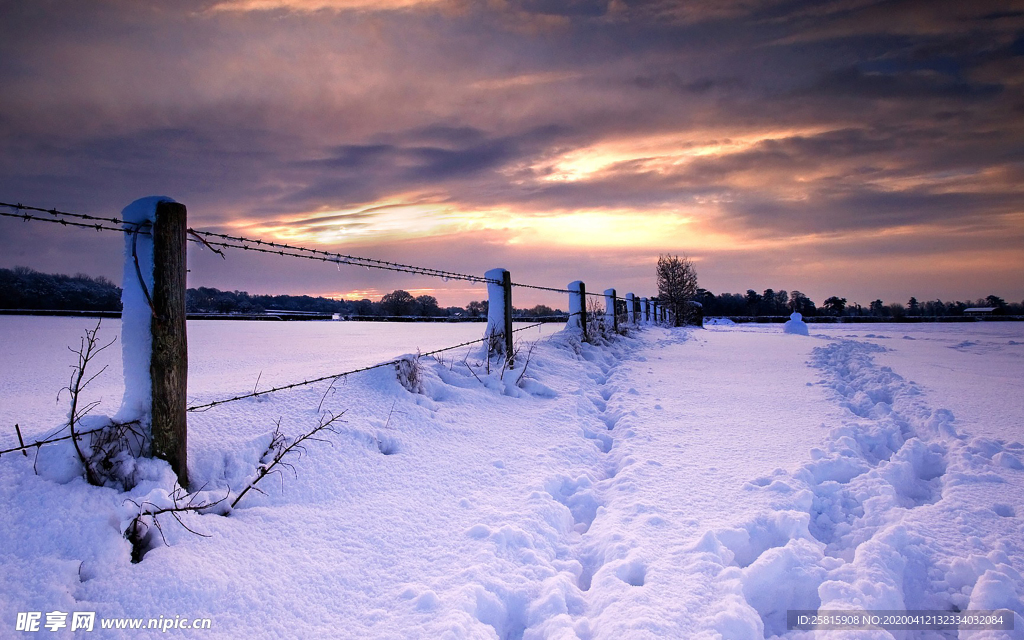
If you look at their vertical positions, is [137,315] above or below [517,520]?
above

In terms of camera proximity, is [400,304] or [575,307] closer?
[575,307]

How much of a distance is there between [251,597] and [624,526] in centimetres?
200

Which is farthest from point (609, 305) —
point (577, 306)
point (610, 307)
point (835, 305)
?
point (835, 305)

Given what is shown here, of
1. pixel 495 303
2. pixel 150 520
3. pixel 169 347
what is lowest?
pixel 150 520

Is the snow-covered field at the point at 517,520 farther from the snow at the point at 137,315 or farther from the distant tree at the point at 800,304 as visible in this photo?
the distant tree at the point at 800,304

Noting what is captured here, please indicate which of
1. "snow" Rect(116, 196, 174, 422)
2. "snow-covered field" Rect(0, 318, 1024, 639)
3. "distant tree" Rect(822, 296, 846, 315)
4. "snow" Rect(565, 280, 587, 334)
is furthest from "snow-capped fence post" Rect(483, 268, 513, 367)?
"distant tree" Rect(822, 296, 846, 315)

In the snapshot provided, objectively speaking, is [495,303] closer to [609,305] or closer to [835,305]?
[609,305]

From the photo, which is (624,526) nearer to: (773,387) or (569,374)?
(569,374)

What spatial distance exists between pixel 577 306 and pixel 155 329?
8.71 m

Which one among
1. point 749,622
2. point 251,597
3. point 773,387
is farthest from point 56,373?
point 773,387

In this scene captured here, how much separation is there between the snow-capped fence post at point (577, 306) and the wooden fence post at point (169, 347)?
841 centimetres

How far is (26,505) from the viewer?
6.53 feet

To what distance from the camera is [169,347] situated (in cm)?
247

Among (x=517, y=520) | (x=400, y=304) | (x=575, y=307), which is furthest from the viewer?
(x=400, y=304)
